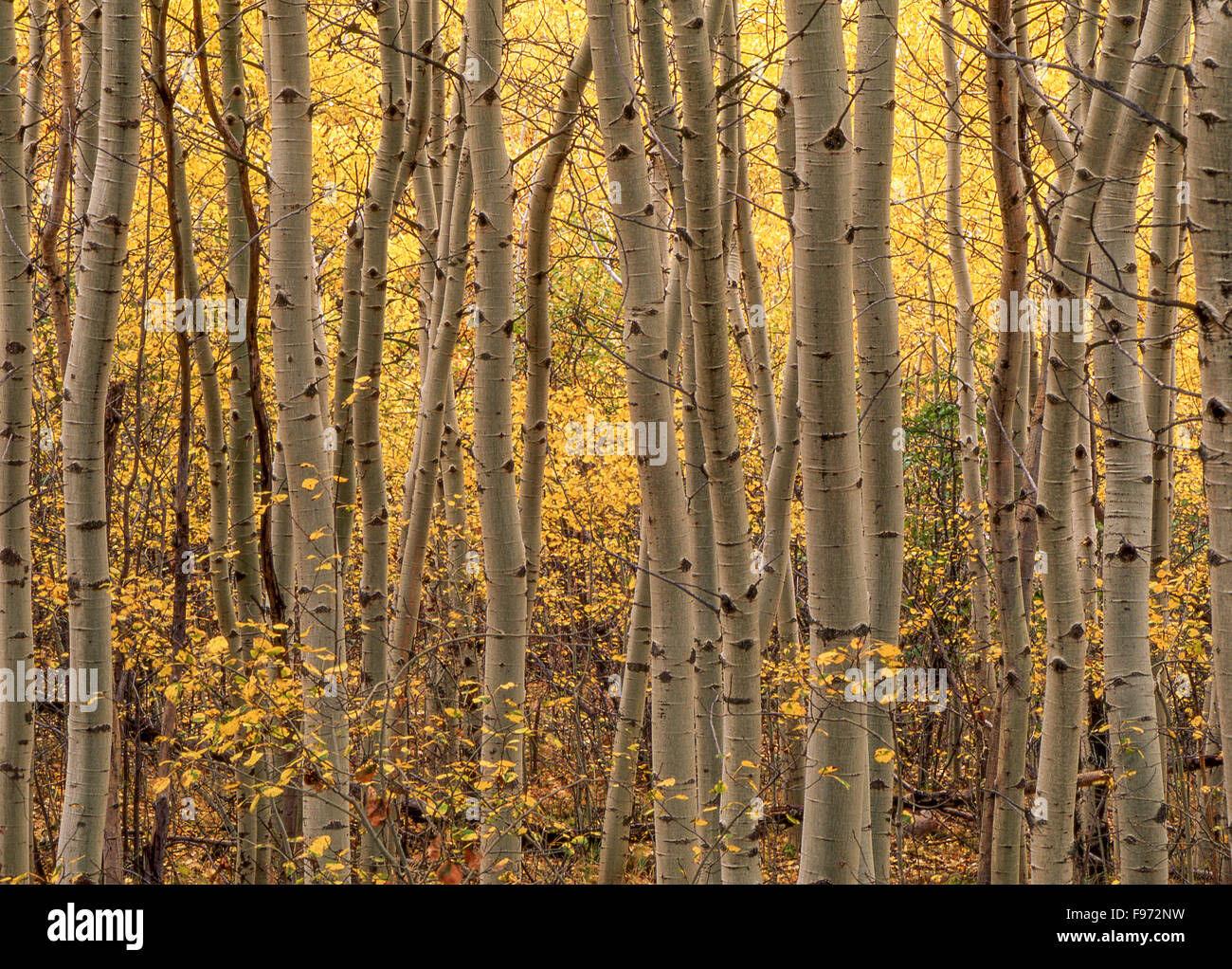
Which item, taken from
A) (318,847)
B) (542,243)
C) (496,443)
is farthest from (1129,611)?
(318,847)

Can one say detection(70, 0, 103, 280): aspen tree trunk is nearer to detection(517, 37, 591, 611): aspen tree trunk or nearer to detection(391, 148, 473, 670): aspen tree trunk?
detection(391, 148, 473, 670): aspen tree trunk

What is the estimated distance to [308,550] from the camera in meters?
3.67

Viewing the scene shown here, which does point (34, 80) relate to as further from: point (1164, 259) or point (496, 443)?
point (1164, 259)

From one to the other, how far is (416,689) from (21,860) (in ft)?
17.5

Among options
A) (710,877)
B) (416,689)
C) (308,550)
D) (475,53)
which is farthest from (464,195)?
(416,689)

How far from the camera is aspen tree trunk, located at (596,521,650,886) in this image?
16.7 feet

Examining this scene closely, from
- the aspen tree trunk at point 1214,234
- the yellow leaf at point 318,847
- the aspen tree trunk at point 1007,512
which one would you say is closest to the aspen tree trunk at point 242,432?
the yellow leaf at point 318,847

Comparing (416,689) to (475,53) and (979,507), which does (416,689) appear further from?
(475,53)

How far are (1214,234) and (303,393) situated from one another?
2861mm

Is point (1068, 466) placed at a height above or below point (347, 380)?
below

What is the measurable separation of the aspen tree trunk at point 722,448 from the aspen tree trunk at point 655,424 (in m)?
0.22

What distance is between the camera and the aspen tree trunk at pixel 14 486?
152 inches

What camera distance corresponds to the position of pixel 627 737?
5.22 m

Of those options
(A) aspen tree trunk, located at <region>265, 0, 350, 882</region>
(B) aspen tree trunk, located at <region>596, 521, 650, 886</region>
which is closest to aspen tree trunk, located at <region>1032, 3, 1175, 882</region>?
(B) aspen tree trunk, located at <region>596, 521, 650, 886</region>
